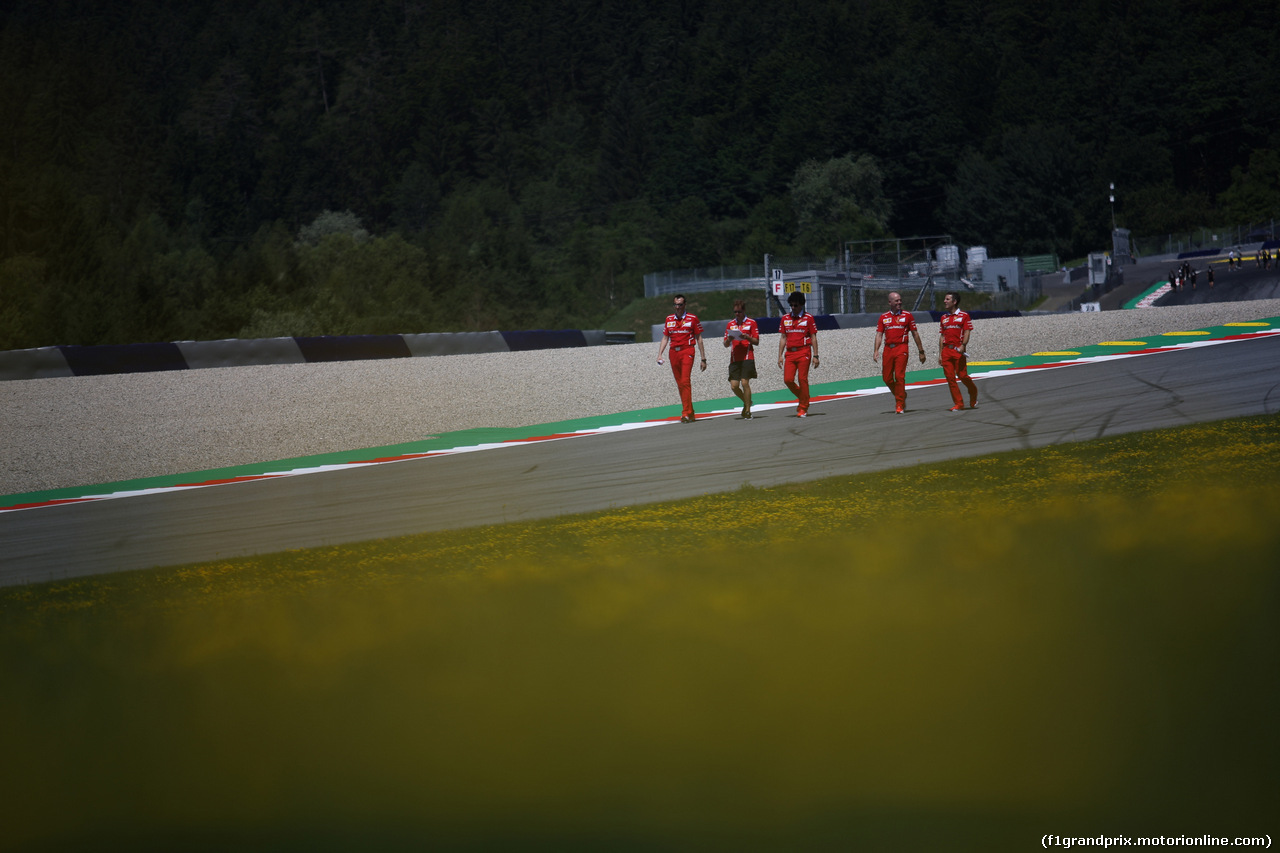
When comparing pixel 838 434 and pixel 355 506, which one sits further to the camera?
pixel 838 434

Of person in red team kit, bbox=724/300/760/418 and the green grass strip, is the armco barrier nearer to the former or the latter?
the green grass strip

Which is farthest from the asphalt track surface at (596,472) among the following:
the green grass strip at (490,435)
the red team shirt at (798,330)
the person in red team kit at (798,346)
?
the green grass strip at (490,435)

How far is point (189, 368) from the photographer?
20266 millimetres

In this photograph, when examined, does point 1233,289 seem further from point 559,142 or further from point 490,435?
point 559,142

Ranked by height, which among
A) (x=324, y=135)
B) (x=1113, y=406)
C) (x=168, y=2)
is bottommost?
(x=1113, y=406)

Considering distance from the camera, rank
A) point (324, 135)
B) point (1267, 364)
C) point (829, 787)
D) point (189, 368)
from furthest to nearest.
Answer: point (324, 135) → point (189, 368) → point (1267, 364) → point (829, 787)

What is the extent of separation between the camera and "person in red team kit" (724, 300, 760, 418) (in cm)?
1412

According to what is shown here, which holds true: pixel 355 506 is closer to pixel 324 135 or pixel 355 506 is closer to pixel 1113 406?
pixel 1113 406

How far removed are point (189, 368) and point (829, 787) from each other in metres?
18.7

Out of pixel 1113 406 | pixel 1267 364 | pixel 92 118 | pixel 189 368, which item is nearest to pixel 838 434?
pixel 1113 406

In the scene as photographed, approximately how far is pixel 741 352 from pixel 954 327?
2539 mm

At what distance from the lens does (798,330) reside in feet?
45.4

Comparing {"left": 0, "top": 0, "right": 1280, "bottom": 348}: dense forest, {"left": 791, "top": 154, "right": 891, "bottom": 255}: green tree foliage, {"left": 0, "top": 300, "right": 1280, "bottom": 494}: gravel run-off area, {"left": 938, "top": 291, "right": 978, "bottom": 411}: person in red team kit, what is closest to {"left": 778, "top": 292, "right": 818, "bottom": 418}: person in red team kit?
{"left": 938, "top": 291, "right": 978, "bottom": 411}: person in red team kit

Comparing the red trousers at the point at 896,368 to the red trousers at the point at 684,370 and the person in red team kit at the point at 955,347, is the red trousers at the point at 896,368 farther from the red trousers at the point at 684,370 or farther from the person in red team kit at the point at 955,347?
the red trousers at the point at 684,370
